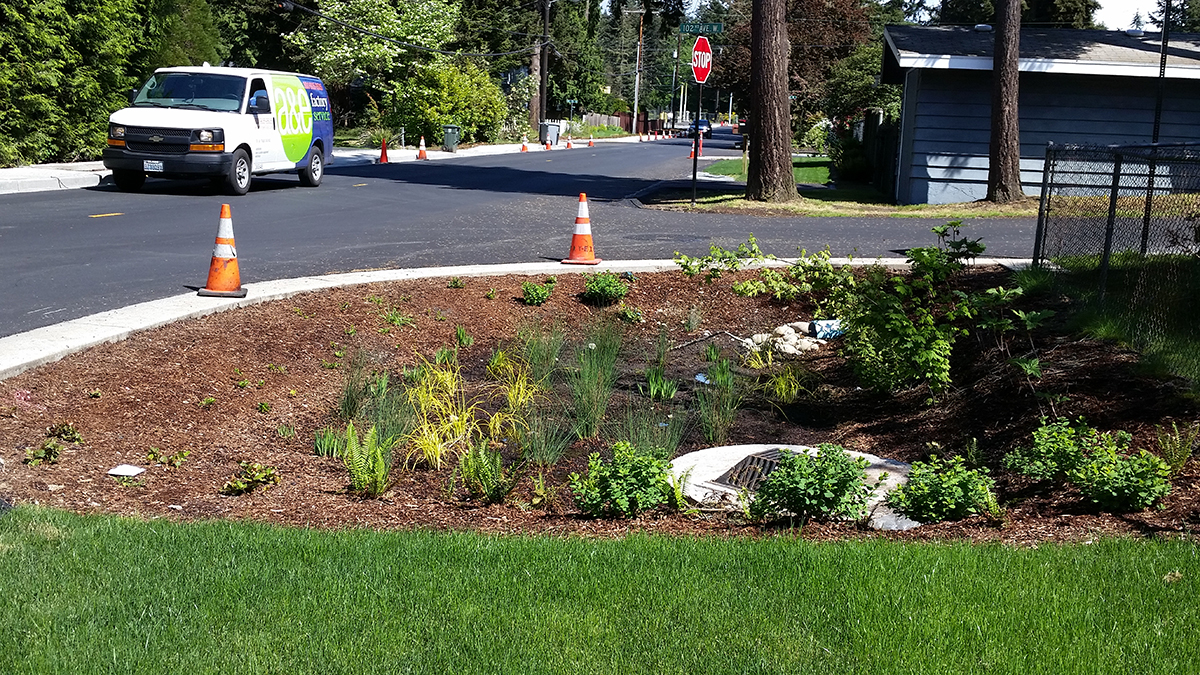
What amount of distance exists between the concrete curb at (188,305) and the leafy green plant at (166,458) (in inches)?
49.8

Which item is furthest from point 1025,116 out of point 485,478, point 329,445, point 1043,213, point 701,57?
point 485,478

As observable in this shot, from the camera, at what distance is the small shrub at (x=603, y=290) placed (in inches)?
403

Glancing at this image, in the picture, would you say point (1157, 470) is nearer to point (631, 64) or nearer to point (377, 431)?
point (377, 431)

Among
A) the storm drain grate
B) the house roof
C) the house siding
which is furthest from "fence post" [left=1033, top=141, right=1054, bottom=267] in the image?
the house siding

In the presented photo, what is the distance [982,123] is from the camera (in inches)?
916

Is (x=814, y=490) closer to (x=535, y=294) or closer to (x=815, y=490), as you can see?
(x=815, y=490)

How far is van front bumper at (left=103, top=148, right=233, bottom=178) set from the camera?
1861 centimetres

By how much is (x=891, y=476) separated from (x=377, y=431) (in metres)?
2.87

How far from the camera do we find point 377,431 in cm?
628

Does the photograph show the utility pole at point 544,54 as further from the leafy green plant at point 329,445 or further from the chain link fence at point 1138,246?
the leafy green plant at point 329,445

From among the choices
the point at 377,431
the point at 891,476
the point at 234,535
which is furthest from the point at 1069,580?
the point at 377,431

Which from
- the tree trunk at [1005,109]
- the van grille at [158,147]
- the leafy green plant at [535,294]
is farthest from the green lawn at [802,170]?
the leafy green plant at [535,294]

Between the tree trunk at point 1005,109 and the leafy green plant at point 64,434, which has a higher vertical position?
the tree trunk at point 1005,109

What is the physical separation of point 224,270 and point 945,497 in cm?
633
